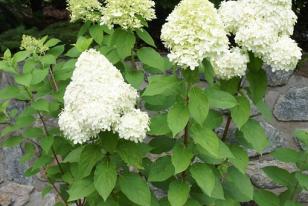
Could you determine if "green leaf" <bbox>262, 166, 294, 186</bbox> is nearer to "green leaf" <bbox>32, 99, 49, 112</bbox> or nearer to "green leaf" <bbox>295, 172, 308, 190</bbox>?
"green leaf" <bbox>295, 172, 308, 190</bbox>

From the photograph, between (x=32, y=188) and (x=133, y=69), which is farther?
(x=32, y=188)

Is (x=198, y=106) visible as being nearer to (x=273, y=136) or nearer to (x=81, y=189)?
(x=81, y=189)

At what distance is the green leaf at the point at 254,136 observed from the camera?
2121 millimetres

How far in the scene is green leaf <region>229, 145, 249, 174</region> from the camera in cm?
214

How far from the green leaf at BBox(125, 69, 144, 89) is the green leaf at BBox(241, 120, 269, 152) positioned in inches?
19.5

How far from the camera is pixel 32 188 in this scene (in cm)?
346

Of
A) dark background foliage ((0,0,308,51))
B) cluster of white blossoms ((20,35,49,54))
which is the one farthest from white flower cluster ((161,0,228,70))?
dark background foliage ((0,0,308,51))

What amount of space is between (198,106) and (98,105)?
13.7 inches

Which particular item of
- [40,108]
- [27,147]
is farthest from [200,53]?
[27,147]

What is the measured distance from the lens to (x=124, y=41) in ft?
6.71

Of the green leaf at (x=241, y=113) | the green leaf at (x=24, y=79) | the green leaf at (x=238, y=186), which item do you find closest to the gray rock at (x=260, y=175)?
the green leaf at (x=238, y=186)

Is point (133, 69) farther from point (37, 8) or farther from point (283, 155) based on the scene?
point (37, 8)

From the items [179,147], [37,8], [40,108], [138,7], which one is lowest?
[37,8]

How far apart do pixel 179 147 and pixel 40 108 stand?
702mm
